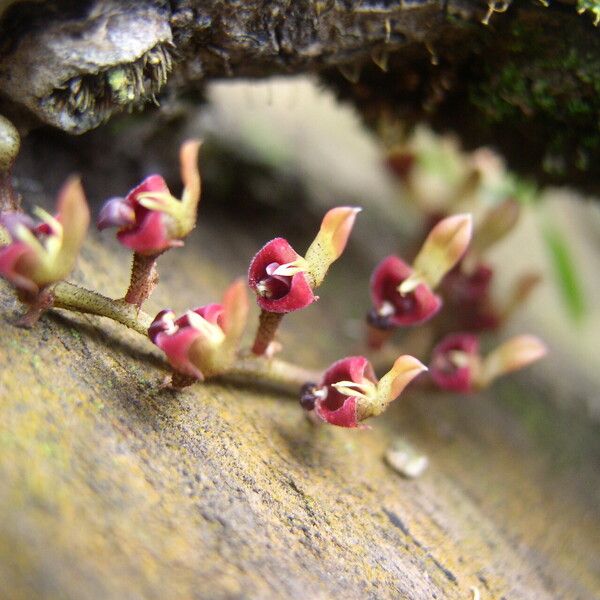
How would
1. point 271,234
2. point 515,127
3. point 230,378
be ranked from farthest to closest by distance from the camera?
1. point 271,234
2. point 515,127
3. point 230,378

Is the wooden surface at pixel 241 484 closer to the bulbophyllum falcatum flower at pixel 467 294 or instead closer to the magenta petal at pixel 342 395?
A: the magenta petal at pixel 342 395

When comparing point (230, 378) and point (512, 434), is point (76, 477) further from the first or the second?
point (512, 434)

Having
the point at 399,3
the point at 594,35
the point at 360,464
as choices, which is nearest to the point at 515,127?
the point at 594,35

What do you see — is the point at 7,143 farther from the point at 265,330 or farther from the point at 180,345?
the point at 265,330

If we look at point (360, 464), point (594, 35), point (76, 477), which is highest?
point (594, 35)

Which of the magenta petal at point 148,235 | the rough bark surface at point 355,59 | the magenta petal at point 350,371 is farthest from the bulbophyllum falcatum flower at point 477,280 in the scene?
the magenta petal at point 148,235

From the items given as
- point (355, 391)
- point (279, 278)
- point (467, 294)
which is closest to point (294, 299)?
point (279, 278)

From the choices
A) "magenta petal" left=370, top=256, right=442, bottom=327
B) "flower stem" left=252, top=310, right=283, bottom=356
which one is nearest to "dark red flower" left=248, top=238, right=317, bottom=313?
"flower stem" left=252, top=310, right=283, bottom=356
